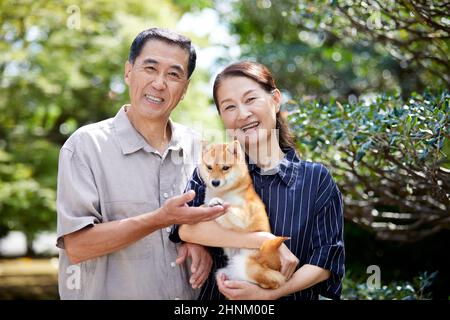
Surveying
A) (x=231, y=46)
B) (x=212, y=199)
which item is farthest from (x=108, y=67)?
(x=212, y=199)

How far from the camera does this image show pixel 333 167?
445 centimetres

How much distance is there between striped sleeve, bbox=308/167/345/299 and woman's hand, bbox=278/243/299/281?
Result: 10cm

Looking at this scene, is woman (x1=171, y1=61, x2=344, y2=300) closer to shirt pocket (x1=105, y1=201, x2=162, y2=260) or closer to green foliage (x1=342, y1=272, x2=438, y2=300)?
shirt pocket (x1=105, y1=201, x2=162, y2=260)

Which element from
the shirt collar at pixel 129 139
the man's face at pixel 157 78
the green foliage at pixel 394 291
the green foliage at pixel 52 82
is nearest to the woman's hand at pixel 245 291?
the shirt collar at pixel 129 139

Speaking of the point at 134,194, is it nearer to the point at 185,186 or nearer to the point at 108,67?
the point at 185,186

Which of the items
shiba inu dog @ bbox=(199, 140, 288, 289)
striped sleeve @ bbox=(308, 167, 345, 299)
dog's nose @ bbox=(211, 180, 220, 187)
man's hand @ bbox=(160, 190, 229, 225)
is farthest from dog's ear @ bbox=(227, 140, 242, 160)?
→ striped sleeve @ bbox=(308, 167, 345, 299)

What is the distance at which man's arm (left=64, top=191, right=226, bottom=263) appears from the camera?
2265 millimetres

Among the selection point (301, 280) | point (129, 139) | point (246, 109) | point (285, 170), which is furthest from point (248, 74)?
point (301, 280)

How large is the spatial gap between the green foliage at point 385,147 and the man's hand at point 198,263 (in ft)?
4.53

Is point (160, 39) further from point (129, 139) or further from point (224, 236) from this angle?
point (224, 236)

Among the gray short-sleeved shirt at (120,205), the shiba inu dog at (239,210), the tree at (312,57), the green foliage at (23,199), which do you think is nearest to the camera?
the shiba inu dog at (239,210)

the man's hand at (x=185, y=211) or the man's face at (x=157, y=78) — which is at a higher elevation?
the man's face at (x=157, y=78)

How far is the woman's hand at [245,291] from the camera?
2.34m

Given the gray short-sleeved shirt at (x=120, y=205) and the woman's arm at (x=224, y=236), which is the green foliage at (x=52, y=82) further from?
the woman's arm at (x=224, y=236)
